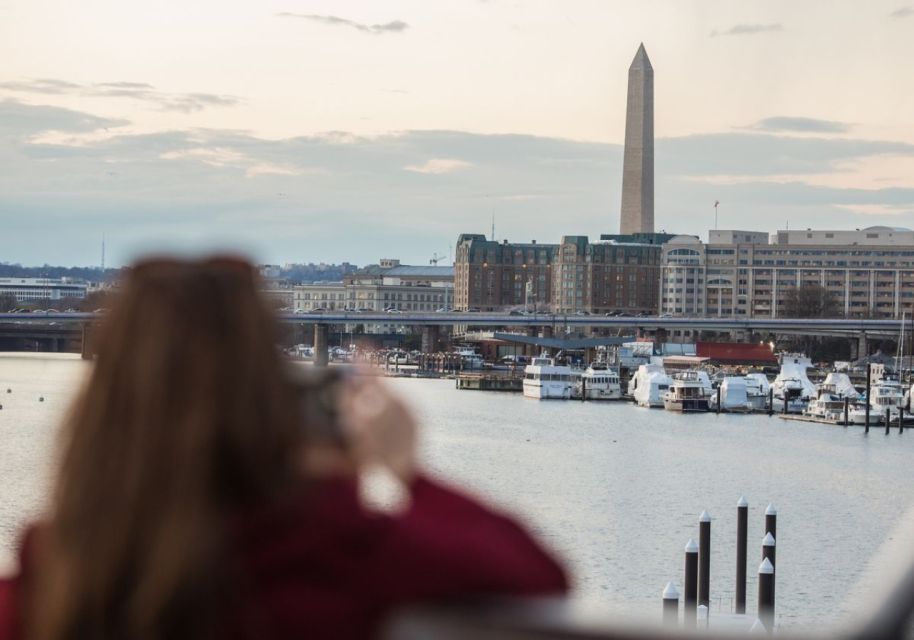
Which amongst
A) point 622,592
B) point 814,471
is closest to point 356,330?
point 814,471

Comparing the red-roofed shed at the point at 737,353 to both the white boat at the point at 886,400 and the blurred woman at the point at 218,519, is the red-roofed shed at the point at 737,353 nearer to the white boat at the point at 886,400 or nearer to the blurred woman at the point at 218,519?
the white boat at the point at 886,400

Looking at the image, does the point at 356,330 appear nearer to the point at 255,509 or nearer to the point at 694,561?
the point at 694,561

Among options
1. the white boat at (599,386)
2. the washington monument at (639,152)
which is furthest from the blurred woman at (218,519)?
the washington monument at (639,152)

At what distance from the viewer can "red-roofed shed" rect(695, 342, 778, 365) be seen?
82188 millimetres

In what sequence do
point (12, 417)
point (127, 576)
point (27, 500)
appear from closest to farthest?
point (127, 576), point (27, 500), point (12, 417)

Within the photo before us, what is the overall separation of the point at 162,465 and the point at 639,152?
12883 cm

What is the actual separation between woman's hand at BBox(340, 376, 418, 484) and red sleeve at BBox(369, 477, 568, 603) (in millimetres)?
70

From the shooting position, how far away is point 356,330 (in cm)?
8888

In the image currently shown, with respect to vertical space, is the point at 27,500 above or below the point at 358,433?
below

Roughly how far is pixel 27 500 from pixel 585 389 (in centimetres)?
4033

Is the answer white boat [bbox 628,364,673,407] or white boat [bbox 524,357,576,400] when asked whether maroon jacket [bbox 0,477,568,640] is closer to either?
white boat [bbox 628,364,673,407]

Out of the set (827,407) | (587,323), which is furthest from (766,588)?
(587,323)

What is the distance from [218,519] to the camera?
98 centimetres

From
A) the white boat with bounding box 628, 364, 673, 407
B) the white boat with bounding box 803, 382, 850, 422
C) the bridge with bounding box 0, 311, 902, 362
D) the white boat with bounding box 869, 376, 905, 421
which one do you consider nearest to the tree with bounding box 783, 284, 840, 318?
the bridge with bounding box 0, 311, 902, 362
